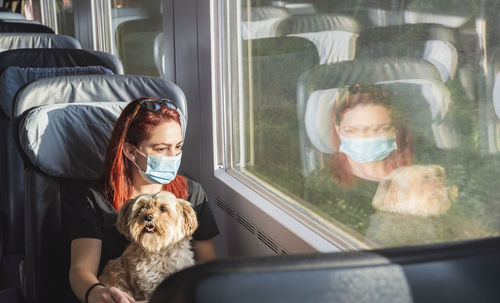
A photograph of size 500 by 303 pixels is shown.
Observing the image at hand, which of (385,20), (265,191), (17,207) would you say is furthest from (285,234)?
(17,207)

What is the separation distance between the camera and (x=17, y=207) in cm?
220

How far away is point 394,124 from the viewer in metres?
1.28

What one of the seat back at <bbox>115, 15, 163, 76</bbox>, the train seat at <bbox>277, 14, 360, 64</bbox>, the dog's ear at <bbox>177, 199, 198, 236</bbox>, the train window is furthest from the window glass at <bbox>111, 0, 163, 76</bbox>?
the dog's ear at <bbox>177, 199, 198, 236</bbox>

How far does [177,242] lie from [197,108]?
1111mm

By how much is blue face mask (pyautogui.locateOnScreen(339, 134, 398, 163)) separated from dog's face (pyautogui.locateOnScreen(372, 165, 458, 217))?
6cm

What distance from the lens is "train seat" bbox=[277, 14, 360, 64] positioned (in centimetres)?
142

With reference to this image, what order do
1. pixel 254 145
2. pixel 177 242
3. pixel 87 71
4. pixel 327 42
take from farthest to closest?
pixel 87 71 < pixel 254 145 < pixel 327 42 < pixel 177 242

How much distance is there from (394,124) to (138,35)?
2665 millimetres

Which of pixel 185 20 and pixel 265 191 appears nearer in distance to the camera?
pixel 265 191

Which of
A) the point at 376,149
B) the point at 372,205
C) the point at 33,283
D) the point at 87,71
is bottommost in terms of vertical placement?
the point at 33,283

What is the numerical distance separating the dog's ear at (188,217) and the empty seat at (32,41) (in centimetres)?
256

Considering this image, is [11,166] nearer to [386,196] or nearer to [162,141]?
[162,141]

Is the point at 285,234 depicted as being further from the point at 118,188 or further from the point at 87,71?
the point at 87,71

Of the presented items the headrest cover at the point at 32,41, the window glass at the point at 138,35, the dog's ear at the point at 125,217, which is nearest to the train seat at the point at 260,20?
the dog's ear at the point at 125,217
